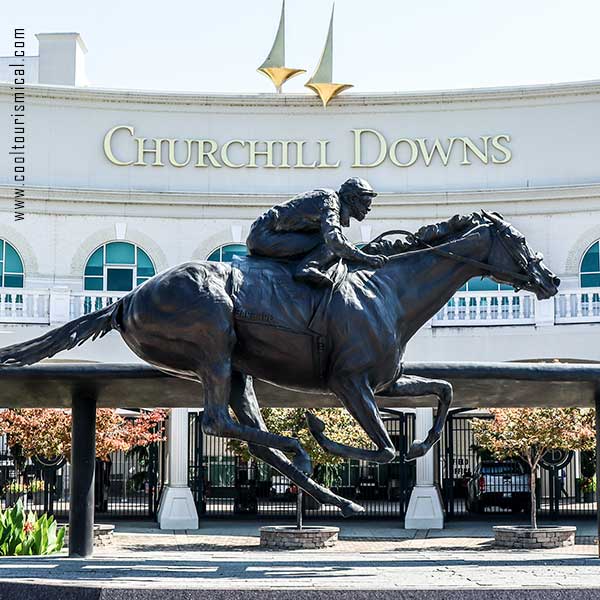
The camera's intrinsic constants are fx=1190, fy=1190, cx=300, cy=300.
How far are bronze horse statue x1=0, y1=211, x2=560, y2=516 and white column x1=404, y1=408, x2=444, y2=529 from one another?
19.9 m

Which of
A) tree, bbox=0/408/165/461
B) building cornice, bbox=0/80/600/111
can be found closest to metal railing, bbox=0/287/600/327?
tree, bbox=0/408/165/461

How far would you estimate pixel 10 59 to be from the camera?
150 feet

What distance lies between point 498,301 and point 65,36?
1519 centimetres

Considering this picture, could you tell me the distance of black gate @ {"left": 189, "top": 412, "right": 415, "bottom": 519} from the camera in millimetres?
30031

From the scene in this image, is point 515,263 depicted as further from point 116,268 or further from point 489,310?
point 116,268

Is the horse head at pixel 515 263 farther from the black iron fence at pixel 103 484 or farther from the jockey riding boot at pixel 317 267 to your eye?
the black iron fence at pixel 103 484

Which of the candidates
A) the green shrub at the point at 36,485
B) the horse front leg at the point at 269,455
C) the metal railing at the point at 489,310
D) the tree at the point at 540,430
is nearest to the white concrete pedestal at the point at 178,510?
the green shrub at the point at 36,485

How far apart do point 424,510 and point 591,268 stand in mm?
7626

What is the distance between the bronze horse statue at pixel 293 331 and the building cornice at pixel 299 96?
24069 millimetres

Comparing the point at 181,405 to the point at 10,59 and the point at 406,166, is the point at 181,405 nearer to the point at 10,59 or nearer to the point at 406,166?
the point at 406,166

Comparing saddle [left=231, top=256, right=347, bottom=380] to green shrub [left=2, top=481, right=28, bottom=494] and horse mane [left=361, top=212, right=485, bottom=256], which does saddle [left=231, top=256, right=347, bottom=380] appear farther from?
green shrub [left=2, top=481, right=28, bottom=494]

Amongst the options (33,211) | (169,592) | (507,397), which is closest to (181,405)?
(507,397)

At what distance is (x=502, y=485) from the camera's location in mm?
30500

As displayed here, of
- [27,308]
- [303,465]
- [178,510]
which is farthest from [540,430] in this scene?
[303,465]
